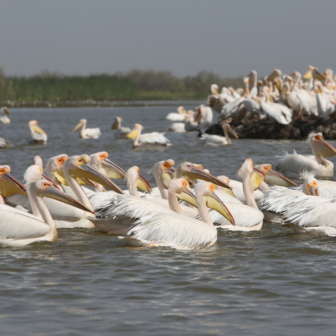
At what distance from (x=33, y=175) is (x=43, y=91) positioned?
39.5 m

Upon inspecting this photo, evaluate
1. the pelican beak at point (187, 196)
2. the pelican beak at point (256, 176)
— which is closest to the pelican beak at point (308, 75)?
the pelican beak at point (256, 176)

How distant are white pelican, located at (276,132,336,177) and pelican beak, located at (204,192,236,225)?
4167mm

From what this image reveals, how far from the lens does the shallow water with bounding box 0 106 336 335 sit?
3.36 meters

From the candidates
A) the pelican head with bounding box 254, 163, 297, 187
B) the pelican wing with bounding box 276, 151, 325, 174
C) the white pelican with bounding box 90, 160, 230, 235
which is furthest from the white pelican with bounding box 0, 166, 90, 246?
the pelican wing with bounding box 276, 151, 325, 174

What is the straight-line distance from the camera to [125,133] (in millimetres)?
17672

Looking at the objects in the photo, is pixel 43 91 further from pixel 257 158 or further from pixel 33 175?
pixel 33 175

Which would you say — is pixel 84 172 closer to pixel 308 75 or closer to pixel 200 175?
pixel 200 175

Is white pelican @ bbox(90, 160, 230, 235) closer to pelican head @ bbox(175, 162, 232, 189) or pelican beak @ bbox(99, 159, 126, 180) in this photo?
pelican head @ bbox(175, 162, 232, 189)

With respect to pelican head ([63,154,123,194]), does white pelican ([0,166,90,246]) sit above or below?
below

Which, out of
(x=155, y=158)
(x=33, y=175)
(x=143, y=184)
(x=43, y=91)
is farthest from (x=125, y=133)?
(x=43, y=91)

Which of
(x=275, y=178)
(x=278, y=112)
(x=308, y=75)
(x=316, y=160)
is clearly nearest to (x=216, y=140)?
(x=278, y=112)

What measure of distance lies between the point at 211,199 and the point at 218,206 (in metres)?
0.08

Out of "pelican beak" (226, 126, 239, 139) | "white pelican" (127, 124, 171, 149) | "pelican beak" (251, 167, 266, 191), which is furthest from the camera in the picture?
"pelican beak" (226, 126, 239, 139)

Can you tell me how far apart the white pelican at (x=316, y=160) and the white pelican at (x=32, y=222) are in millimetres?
5041
